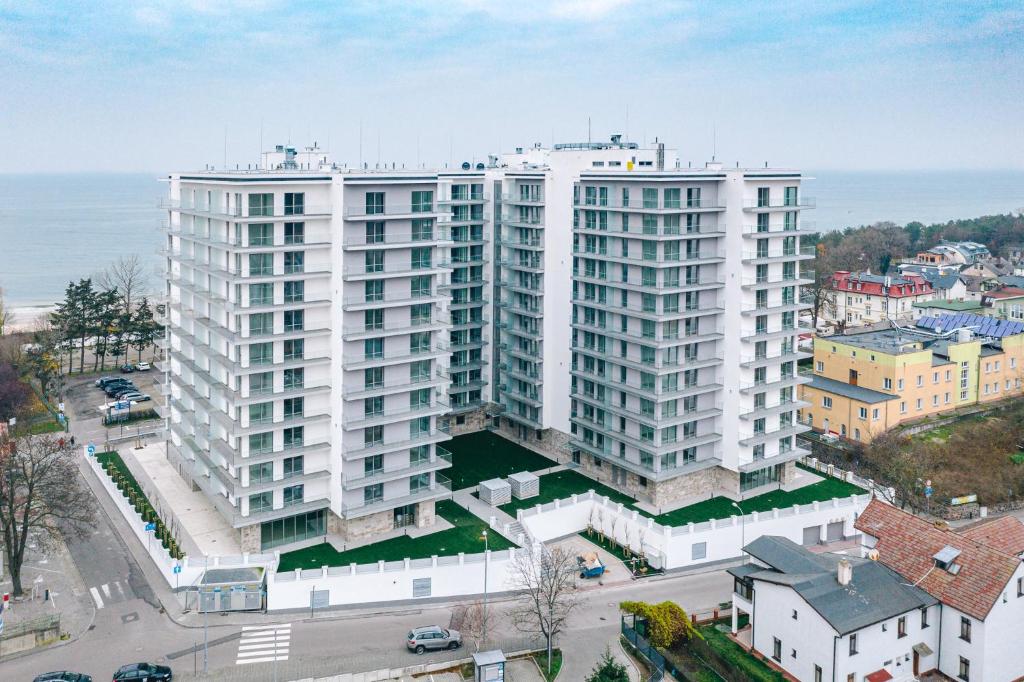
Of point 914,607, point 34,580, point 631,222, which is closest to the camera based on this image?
point 914,607

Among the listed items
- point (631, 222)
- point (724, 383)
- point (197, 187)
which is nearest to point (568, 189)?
point (631, 222)

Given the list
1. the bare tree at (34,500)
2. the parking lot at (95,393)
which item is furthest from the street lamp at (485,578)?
the parking lot at (95,393)

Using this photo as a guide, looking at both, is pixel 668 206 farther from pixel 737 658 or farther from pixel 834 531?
pixel 737 658

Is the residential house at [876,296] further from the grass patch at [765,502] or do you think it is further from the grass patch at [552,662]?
the grass patch at [552,662]

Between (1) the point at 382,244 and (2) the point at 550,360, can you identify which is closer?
(1) the point at 382,244

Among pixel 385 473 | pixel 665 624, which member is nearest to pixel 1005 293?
pixel 665 624

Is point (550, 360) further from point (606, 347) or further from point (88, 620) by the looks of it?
point (88, 620)
